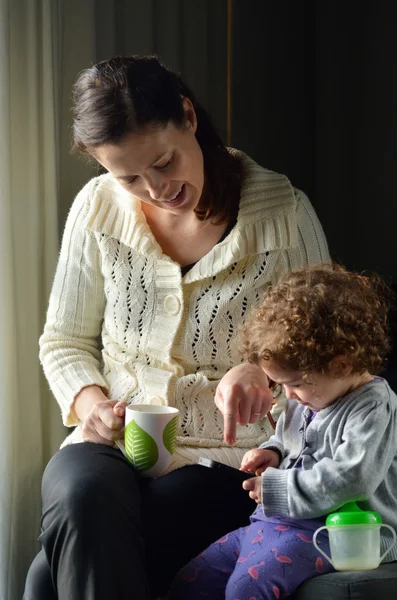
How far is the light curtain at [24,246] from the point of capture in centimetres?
207

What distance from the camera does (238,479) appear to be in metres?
1.72

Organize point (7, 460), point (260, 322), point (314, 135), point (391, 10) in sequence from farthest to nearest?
point (314, 135), point (391, 10), point (7, 460), point (260, 322)

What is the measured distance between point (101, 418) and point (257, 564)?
45 centimetres

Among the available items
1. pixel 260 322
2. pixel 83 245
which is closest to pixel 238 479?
pixel 260 322

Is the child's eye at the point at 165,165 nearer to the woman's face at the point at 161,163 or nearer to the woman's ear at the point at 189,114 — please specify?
the woman's face at the point at 161,163

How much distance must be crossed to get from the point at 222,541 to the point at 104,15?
4.57 ft

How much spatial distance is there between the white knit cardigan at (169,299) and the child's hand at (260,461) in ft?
0.65

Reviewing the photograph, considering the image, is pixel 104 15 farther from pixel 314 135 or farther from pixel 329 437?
pixel 329 437

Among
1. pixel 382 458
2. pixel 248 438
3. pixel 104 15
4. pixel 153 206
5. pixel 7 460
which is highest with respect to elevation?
pixel 104 15

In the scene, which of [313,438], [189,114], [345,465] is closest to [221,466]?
[313,438]

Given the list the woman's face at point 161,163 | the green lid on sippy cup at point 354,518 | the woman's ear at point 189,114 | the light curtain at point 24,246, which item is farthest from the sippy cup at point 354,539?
the light curtain at point 24,246

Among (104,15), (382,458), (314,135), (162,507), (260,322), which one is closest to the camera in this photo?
(382,458)

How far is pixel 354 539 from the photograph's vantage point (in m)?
1.33

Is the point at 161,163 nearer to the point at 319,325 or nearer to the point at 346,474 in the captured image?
the point at 319,325
